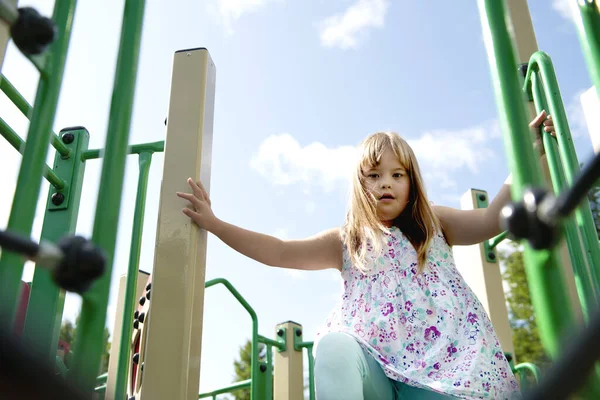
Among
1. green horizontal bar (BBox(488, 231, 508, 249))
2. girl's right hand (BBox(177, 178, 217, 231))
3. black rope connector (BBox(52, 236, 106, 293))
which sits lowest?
black rope connector (BBox(52, 236, 106, 293))

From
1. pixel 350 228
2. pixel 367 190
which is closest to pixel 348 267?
pixel 350 228

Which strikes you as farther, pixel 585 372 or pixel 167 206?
pixel 167 206

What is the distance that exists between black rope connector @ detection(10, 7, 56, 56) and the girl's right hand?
99cm

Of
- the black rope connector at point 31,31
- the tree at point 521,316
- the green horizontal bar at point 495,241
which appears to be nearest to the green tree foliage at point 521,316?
the tree at point 521,316

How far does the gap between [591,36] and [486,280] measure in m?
2.10

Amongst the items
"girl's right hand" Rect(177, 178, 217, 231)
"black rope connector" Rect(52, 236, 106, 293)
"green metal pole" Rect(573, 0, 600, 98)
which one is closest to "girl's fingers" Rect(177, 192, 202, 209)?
"girl's right hand" Rect(177, 178, 217, 231)

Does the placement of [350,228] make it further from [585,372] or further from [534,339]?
[534,339]

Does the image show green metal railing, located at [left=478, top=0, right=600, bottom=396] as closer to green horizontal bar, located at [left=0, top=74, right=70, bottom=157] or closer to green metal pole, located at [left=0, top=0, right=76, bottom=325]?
green metal pole, located at [left=0, top=0, right=76, bottom=325]

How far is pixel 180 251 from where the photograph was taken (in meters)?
1.46

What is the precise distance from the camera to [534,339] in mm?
14211

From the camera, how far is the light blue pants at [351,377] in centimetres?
134

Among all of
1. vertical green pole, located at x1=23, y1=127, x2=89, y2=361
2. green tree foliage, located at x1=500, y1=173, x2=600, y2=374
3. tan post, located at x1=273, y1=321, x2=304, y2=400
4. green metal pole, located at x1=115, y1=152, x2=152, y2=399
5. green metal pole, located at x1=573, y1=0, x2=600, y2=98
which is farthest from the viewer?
green tree foliage, located at x1=500, y1=173, x2=600, y2=374

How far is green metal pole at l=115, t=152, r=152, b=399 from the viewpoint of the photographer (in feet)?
4.80

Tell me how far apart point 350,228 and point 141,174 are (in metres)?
0.68
